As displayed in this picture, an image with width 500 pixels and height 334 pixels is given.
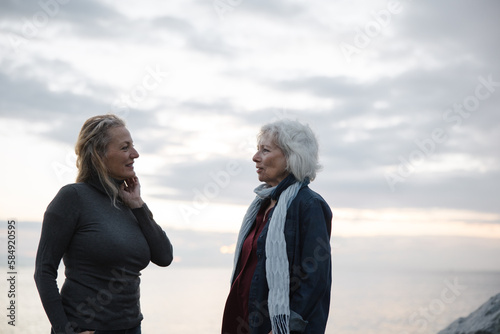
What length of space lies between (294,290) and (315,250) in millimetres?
285

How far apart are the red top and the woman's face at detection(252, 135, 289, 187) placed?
0.95 feet

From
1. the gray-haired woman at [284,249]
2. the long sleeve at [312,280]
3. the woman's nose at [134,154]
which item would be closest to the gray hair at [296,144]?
the gray-haired woman at [284,249]

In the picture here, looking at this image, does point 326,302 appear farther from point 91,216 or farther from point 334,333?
point 334,333

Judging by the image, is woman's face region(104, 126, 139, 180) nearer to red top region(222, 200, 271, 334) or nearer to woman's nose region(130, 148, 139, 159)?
woman's nose region(130, 148, 139, 159)

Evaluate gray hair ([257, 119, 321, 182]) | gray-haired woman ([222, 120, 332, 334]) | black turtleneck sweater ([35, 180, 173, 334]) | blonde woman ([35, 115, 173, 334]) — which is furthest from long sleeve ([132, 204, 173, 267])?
gray hair ([257, 119, 321, 182])

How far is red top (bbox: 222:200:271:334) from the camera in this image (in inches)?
131

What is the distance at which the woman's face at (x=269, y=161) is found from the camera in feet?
11.1

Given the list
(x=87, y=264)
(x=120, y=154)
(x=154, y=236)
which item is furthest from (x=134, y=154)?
(x=87, y=264)

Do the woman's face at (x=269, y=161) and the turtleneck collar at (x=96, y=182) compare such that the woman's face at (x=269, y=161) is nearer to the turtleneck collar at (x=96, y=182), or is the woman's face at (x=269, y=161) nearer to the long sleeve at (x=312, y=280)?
the long sleeve at (x=312, y=280)

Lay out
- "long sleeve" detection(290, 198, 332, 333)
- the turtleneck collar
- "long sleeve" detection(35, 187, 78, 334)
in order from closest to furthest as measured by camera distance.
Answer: "long sleeve" detection(35, 187, 78, 334) < the turtleneck collar < "long sleeve" detection(290, 198, 332, 333)

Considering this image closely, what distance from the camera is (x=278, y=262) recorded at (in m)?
3.16

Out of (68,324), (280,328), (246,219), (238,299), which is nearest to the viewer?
(68,324)

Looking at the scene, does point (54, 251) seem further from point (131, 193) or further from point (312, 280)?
point (312, 280)

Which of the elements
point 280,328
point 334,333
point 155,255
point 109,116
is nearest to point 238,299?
point 280,328
